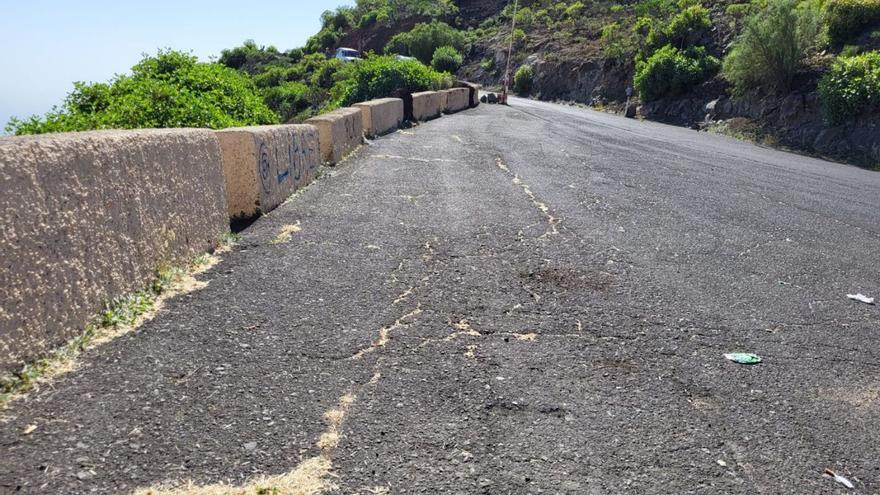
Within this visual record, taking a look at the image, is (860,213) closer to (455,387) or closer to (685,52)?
(455,387)

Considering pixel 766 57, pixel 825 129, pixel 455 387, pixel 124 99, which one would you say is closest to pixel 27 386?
pixel 455 387

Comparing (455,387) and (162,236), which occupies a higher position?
(162,236)

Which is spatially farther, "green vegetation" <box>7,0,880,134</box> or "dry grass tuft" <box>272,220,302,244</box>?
"green vegetation" <box>7,0,880,134</box>

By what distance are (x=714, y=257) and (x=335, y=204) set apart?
4.23 m

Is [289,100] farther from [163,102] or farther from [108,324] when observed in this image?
[108,324]

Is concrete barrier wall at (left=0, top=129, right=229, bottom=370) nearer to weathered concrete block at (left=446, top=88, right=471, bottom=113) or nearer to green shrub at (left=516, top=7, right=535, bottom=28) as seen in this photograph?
weathered concrete block at (left=446, top=88, right=471, bottom=113)

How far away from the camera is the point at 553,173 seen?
10.5 meters

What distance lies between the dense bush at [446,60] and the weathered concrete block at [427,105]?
39900mm

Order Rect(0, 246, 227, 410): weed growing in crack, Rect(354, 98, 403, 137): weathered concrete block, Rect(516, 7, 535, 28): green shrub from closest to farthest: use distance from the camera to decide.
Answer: Rect(0, 246, 227, 410): weed growing in crack, Rect(354, 98, 403, 137): weathered concrete block, Rect(516, 7, 535, 28): green shrub

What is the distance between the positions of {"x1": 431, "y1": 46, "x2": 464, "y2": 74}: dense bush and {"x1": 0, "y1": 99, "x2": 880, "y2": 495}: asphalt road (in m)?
55.8

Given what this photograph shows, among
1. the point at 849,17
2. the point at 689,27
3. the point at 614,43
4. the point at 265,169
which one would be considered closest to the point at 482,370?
the point at 265,169

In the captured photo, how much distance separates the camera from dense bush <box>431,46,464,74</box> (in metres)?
60.2

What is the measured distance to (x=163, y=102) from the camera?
287 inches

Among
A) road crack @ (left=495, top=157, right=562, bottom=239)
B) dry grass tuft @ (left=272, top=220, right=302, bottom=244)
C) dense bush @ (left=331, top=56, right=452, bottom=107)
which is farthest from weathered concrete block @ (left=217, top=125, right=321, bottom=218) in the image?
dense bush @ (left=331, top=56, right=452, bottom=107)
